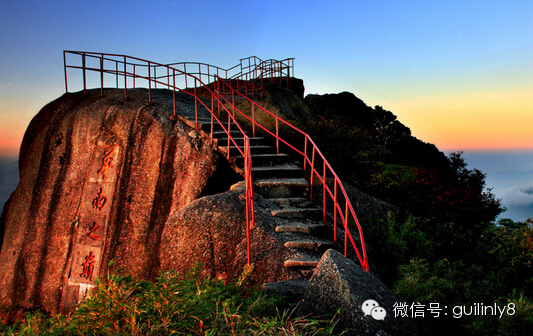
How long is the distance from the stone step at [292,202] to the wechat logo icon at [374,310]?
10.3 ft

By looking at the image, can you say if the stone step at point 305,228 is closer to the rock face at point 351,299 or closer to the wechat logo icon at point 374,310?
the rock face at point 351,299

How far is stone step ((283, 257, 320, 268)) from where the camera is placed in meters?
5.13

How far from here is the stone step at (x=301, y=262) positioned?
16.8ft

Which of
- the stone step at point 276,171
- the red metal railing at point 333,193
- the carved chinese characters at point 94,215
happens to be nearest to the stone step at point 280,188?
the red metal railing at point 333,193

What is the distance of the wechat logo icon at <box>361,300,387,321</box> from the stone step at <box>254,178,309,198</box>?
354cm

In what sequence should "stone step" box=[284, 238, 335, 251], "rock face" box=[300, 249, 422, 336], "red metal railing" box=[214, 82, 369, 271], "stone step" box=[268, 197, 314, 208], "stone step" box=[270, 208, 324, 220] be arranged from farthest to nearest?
"stone step" box=[268, 197, 314, 208], "stone step" box=[270, 208, 324, 220], "stone step" box=[284, 238, 335, 251], "red metal railing" box=[214, 82, 369, 271], "rock face" box=[300, 249, 422, 336]

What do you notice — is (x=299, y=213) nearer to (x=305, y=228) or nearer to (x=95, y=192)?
(x=305, y=228)

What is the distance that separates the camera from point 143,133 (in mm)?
9250

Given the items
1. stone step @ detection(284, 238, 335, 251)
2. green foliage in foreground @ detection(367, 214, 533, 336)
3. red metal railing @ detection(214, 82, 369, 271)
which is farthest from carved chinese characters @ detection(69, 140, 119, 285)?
green foliage in foreground @ detection(367, 214, 533, 336)

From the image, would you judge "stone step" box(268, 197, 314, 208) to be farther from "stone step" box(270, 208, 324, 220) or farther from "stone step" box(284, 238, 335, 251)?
"stone step" box(284, 238, 335, 251)

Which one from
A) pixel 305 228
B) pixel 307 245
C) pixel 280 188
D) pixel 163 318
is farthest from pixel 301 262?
pixel 163 318

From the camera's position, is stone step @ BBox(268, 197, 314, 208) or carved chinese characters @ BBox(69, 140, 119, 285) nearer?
stone step @ BBox(268, 197, 314, 208)

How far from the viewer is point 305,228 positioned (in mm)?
5852

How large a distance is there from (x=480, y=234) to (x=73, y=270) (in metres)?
9.51
